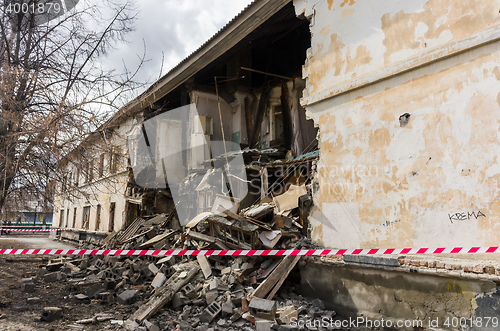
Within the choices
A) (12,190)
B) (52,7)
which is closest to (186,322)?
(12,190)

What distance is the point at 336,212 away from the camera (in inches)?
263

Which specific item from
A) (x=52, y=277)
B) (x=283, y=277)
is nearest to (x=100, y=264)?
(x=52, y=277)

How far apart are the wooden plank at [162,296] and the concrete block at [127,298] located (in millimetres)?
774

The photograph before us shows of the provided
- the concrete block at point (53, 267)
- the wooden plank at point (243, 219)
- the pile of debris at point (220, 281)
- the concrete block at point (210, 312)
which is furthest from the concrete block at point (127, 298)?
the concrete block at point (53, 267)

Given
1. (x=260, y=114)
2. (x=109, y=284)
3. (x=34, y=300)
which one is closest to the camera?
(x=34, y=300)

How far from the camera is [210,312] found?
5660 mm

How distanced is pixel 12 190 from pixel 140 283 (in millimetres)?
3693

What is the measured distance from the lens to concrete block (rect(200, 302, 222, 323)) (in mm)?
5590

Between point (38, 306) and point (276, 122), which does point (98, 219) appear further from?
point (38, 306)

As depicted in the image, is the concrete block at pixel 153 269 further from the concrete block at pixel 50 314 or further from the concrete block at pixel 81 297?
the concrete block at pixel 50 314

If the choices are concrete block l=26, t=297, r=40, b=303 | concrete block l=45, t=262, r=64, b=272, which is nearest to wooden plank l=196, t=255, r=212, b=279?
concrete block l=26, t=297, r=40, b=303

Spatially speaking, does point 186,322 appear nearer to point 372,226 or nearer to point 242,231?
point 242,231

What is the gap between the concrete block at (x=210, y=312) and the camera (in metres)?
5.59

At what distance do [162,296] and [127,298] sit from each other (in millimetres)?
1143
